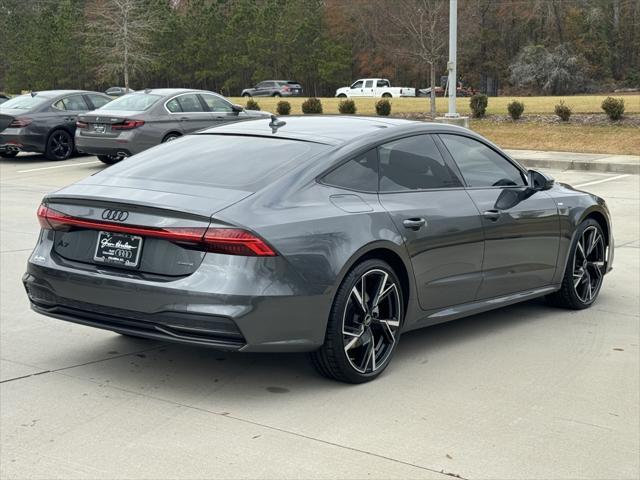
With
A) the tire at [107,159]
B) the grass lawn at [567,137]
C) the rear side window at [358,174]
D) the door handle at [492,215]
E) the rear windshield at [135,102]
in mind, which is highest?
the rear side window at [358,174]

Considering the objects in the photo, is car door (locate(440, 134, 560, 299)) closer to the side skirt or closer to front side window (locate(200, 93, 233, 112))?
the side skirt

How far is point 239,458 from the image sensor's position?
4258 mm

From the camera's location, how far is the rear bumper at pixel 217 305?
4.79 metres

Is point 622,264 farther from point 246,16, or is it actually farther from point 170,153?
point 246,16

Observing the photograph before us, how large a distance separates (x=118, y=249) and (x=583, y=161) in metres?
16.0

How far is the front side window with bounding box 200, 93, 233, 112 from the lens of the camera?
19.7 m

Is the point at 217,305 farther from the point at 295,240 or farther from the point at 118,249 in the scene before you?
the point at 118,249

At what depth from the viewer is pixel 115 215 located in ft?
16.6

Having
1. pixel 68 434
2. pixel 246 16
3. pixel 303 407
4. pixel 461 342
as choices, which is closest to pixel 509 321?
pixel 461 342

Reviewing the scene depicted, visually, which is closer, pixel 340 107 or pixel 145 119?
pixel 145 119

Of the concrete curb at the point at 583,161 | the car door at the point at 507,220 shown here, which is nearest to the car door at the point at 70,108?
the concrete curb at the point at 583,161

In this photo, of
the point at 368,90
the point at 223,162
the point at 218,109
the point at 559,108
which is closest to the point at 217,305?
the point at 223,162

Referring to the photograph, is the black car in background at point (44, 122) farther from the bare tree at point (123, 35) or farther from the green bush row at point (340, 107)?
the bare tree at point (123, 35)

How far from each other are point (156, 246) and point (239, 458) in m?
1.27
